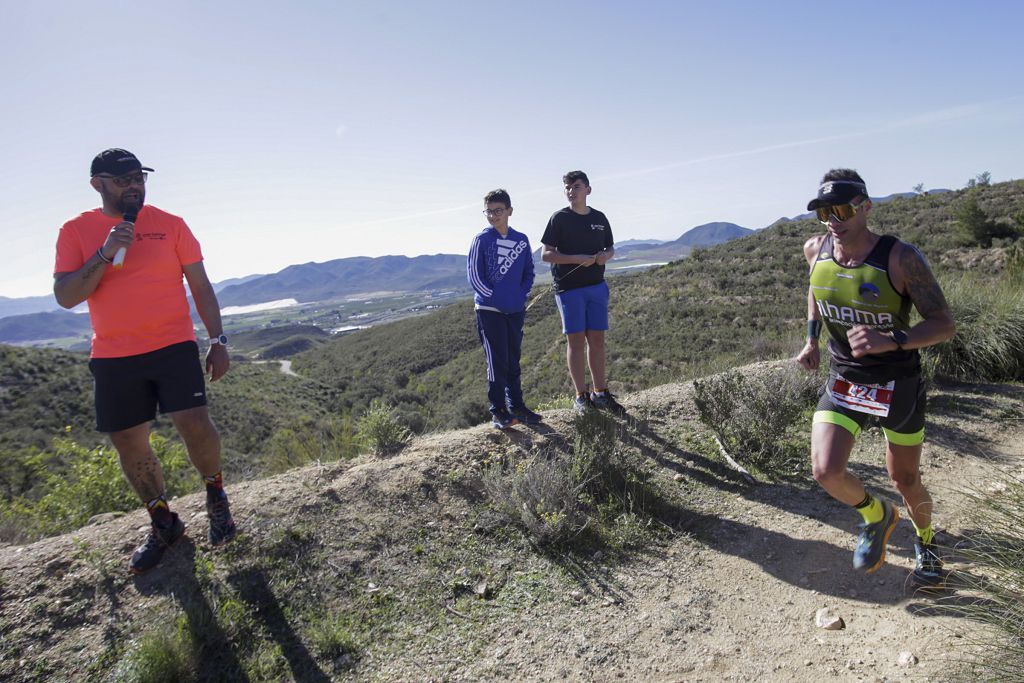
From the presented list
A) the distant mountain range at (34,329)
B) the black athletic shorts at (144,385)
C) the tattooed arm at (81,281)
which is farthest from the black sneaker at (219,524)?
the distant mountain range at (34,329)

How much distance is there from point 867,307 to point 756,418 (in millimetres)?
1966

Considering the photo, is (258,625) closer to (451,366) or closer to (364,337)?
(451,366)

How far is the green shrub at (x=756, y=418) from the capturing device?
13.8ft

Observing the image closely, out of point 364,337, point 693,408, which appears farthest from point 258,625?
point 364,337

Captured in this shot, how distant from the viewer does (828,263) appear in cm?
265

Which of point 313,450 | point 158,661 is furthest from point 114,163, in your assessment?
point 313,450

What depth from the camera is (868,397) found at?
8.27ft

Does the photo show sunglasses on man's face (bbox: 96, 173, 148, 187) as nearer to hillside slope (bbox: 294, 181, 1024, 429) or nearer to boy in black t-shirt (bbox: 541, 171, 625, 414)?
boy in black t-shirt (bbox: 541, 171, 625, 414)

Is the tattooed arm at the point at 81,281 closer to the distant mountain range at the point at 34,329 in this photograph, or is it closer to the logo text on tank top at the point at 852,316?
the logo text on tank top at the point at 852,316

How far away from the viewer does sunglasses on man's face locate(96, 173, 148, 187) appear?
9.44 ft

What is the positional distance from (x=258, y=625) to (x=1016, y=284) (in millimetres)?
8526

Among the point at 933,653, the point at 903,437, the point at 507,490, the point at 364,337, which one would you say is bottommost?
the point at 364,337

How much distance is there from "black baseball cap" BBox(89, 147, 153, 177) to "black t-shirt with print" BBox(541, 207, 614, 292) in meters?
2.85

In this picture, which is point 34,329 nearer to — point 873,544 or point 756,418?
point 756,418
